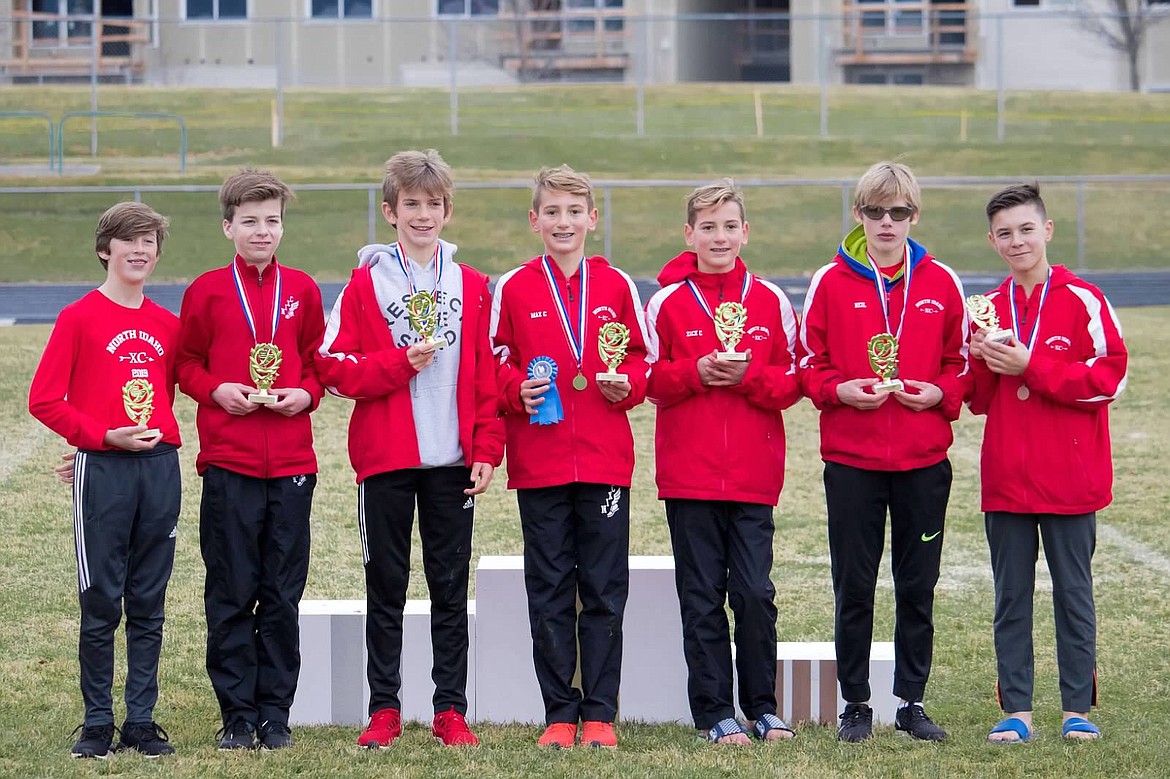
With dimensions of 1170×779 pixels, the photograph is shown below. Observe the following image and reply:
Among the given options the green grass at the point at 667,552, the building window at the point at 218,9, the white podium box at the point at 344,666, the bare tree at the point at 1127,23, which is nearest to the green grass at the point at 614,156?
the bare tree at the point at 1127,23

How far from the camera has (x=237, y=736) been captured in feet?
14.5

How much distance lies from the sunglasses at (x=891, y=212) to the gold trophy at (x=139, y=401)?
90.4 inches

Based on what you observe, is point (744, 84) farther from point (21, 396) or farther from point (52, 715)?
point (52, 715)

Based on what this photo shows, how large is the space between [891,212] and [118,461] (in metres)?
2.50

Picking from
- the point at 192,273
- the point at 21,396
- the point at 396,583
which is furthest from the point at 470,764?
the point at 192,273

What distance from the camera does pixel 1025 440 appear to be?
4.52 meters

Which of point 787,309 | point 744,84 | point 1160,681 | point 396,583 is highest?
point 744,84

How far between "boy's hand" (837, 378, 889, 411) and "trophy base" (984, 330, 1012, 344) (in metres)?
0.37

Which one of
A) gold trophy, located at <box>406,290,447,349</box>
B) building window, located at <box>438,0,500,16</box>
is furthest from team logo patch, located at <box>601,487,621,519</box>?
building window, located at <box>438,0,500,16</box>

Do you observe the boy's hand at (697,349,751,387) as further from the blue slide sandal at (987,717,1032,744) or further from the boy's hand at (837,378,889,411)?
the blue slide sandal at (987,717,1032,744)

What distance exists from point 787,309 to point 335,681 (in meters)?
1.93

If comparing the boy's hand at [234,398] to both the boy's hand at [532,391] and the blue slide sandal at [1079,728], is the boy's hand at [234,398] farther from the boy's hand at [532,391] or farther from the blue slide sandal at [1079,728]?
the blue slide sandal at [1079,728]

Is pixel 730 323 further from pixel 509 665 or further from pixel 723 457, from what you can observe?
pixel 509 665

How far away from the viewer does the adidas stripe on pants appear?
14.1ft
